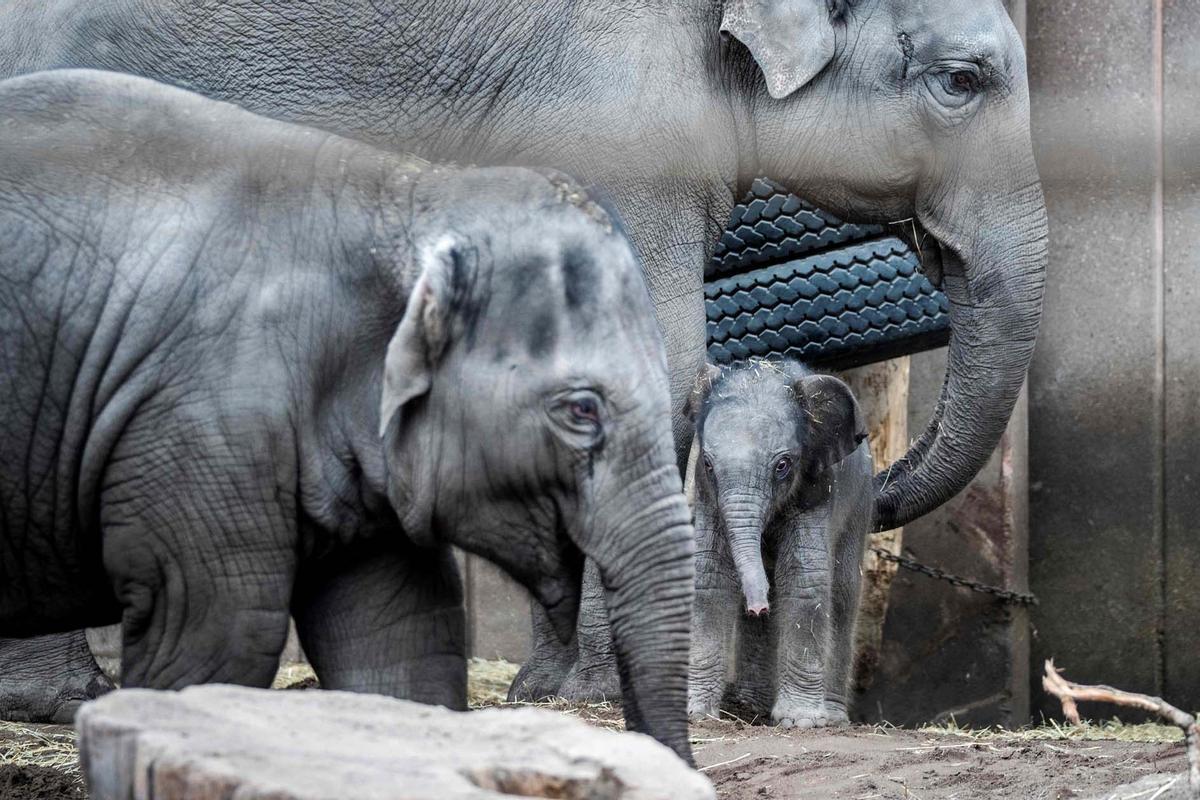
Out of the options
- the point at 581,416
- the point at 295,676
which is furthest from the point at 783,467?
the point at 581,416

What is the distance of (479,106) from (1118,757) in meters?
2.99

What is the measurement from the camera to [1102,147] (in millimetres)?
5211

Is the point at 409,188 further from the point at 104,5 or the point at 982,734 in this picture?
the point at 982,734

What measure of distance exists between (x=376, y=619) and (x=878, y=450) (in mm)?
4524

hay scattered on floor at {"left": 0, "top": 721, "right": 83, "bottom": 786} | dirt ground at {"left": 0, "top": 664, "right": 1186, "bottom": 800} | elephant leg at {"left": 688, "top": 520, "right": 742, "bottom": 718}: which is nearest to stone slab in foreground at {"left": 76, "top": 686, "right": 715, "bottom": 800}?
dirt ground at {"left": 0, "top": 664, "right": 1186, "bottom": 800}

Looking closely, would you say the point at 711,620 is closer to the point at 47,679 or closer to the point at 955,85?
the point at 955,85

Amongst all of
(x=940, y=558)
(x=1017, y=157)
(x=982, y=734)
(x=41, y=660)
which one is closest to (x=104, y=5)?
(x=41, y=660)

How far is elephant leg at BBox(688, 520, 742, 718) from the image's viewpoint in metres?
6.75

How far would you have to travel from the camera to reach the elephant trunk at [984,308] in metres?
6.93

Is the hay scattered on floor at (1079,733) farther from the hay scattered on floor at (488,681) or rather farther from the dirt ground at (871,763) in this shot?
the hay scattered on floor at (488,681)

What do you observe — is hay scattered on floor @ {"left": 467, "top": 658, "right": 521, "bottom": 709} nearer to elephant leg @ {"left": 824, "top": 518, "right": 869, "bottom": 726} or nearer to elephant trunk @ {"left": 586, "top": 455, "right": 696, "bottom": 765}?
elephant leg @ {"left": 824, "top": 518, "right": 869, "bottom": 726}

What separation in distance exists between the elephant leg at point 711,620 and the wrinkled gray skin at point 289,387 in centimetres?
261

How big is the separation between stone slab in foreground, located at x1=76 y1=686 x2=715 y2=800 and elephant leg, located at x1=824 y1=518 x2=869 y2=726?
4.06 meters

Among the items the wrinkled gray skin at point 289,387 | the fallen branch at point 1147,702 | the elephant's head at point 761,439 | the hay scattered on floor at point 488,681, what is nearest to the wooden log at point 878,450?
the elephant's head at point 761,439
